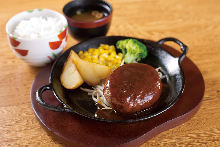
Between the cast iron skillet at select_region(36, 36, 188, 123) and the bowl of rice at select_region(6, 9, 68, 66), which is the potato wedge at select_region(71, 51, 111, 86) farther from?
the bowl of rice at select_region(6, 9, 68, 66)

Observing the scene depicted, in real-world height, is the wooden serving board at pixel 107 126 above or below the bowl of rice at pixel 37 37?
below

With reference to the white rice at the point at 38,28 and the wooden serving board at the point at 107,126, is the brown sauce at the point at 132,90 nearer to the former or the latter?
the wooden serving board at the point at 107,126

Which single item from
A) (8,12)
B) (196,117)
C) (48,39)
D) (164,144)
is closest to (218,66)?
(196,117)

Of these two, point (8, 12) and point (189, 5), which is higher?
point (189, 5)

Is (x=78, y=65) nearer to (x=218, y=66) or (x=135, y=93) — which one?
(x=135, y=93)

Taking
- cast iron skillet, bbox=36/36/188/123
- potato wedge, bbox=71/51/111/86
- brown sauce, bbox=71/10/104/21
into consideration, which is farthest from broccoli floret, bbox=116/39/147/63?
brown sauce, bbox=71/10/104/21

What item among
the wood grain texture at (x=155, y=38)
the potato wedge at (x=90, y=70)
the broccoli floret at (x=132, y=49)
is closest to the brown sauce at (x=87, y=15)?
the wood grain texture at (x=155, y=38)

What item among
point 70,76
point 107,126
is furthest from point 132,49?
point 107,126

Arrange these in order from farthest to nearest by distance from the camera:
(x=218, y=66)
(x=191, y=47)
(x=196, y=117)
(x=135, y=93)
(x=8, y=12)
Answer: (x=8, y=12), (x=191, y=47), (x=218, y=66), (x=196, y=117), (x=135, y=93)
